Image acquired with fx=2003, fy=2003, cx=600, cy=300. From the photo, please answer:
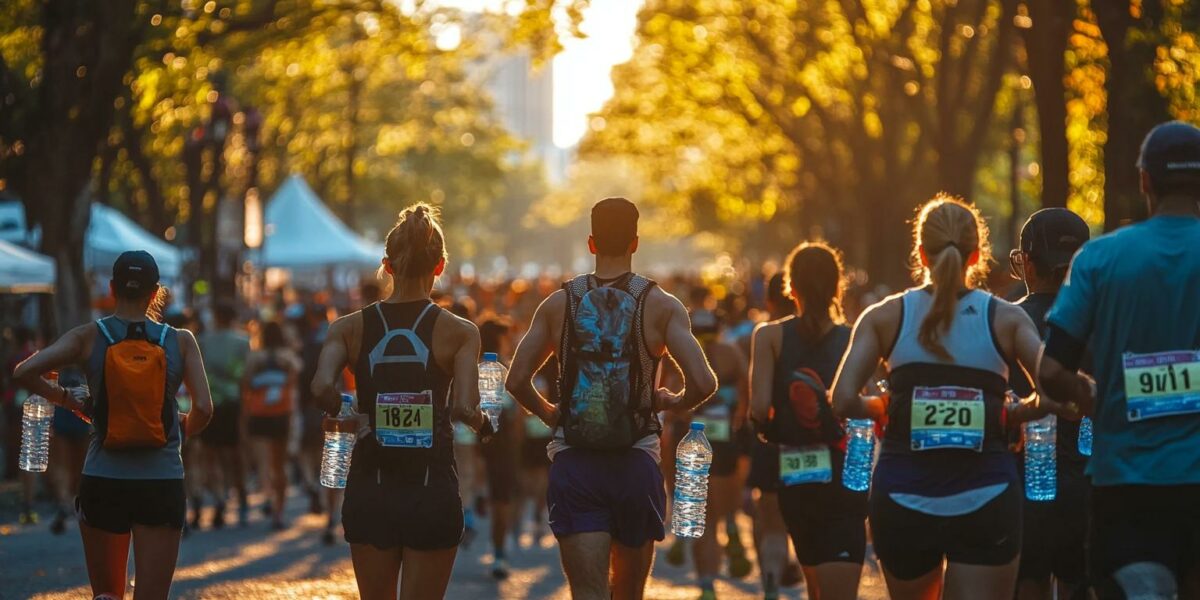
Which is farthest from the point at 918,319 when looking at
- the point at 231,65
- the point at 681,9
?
the point at 681,9

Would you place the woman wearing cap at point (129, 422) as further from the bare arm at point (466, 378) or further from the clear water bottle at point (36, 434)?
the bare arm at point (466, 378)

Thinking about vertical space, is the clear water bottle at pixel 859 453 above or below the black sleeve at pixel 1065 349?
below

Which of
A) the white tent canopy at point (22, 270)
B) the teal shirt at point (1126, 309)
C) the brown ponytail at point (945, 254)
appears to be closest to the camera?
the teal shirt at point (1126, 309)

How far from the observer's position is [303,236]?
3903 cm

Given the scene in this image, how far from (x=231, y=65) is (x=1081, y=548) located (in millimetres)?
21006

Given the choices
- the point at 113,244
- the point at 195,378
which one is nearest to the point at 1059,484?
the point at 195,378

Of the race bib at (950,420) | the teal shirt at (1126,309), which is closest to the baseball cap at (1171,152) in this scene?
the teal shirt at (1126,309)

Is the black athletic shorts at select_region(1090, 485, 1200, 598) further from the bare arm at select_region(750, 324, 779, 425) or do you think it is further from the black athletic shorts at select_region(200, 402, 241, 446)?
the black athletic shorts at select_region(200, 402, 241, 446)

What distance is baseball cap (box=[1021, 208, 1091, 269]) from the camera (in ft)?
25.0

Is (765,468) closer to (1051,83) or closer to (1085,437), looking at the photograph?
(1085,437)

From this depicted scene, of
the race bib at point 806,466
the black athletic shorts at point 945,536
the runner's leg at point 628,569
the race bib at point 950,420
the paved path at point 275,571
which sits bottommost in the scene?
the paved path at point 275,571

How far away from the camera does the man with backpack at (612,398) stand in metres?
7.23

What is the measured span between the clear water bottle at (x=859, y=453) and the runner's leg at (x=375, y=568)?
1.71 metres

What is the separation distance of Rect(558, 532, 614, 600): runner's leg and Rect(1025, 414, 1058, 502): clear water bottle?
1551 millimetres
